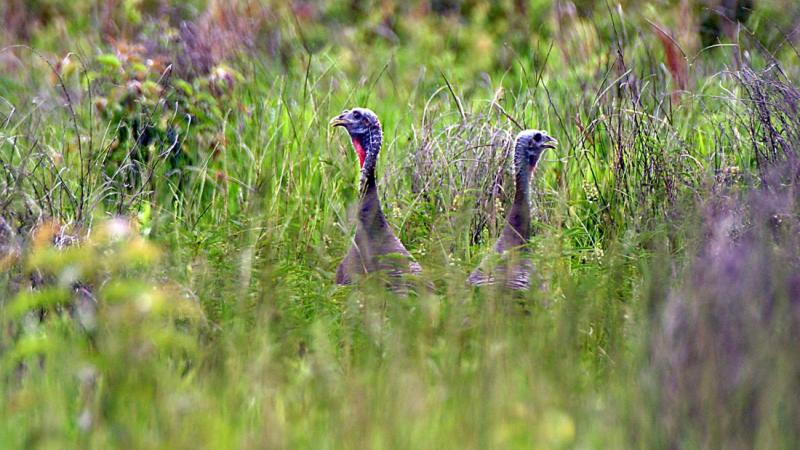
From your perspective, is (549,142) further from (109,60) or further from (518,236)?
(109,60)

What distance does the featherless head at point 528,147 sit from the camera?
4.87 m

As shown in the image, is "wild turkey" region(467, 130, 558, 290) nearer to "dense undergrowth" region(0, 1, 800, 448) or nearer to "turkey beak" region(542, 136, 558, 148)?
"turkey beak" region(542, 136, 558, 148)

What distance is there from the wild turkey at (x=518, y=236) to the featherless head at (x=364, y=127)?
584mm

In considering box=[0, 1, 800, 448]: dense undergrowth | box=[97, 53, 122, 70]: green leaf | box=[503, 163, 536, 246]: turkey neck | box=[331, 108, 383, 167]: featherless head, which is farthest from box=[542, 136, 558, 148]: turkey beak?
box=[97, 53, 122, 70]: green leaf

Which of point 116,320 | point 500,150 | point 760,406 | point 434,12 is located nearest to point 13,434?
point 116,320

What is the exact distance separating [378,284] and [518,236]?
86cm

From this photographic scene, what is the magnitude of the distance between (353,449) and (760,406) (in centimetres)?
102

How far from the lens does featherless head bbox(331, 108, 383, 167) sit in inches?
195

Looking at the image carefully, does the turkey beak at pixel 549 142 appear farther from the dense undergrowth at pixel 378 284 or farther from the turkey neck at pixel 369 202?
the turkey neck at pixel 369 202

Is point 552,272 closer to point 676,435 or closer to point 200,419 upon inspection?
point 676,435

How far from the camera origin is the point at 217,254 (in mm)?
4668

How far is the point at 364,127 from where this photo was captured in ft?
16.3

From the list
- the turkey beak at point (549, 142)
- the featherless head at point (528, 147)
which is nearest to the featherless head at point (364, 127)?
the featherless head at point (528, 147)

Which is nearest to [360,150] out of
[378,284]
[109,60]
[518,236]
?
[518,236]
